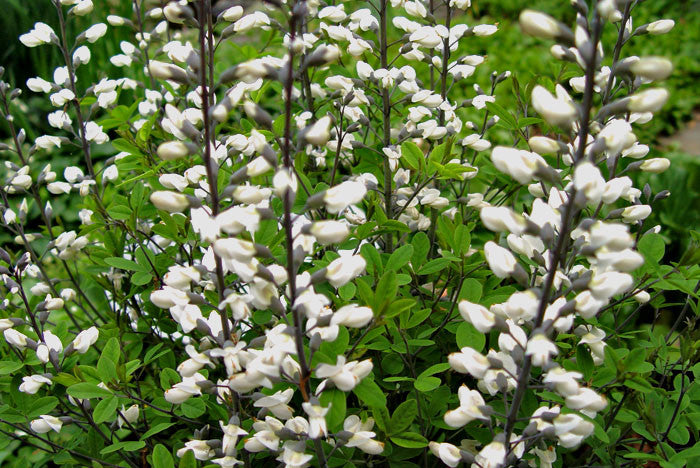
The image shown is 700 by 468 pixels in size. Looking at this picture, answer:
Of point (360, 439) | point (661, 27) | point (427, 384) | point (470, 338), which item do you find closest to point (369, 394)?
point (360, 439)

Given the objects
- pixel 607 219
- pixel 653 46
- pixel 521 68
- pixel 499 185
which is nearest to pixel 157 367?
pixel 499 185

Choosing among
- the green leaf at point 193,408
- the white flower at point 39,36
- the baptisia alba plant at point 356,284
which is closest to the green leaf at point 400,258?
the baptisia alba plant at point 356,284

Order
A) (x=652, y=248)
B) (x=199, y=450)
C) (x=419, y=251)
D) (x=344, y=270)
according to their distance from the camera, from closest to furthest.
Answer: (x=344, y=270)
(x=199, y=450)
(x=652, y=248)
(x=419, y=251)

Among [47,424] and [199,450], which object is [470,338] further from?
[47,424]

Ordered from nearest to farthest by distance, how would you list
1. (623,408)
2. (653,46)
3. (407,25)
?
(623,408) < (407,25) < (653,46)

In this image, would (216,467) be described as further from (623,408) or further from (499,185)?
(499,185)

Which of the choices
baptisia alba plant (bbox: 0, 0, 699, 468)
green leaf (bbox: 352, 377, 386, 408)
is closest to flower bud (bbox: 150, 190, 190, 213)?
baptisia alba plant (bbox: 0, 0, 699, 468)

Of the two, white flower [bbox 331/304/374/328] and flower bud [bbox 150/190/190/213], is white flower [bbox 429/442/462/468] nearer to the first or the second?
white flower [bbox 331/304/374/328]
